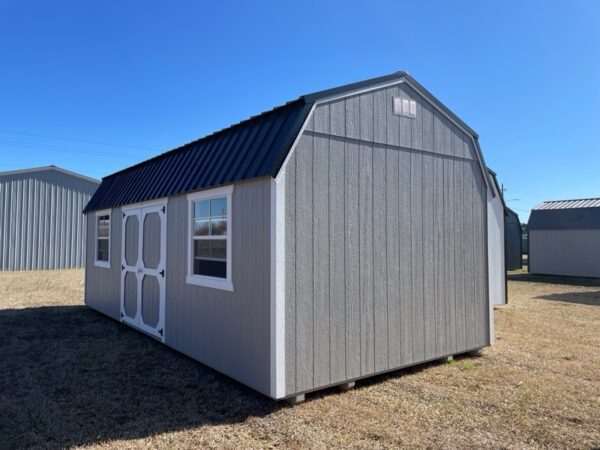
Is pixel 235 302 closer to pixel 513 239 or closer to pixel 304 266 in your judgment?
pixel 304 266

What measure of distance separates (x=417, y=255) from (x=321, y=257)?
1.53 metres

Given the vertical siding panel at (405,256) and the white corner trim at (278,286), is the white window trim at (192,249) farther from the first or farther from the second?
the vertical siding panel at (405,256)

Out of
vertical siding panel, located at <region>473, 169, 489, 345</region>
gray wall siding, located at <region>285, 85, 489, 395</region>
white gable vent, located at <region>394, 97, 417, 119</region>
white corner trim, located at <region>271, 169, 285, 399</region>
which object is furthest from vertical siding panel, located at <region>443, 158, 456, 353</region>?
white corner trim, located at <region>271, 169, 285, 399</region>

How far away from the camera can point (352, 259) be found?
459 centimetres

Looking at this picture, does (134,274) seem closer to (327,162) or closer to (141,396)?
(141,396)

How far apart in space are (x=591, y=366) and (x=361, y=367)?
10.3ft

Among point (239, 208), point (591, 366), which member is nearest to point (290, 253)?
point (239, 208)

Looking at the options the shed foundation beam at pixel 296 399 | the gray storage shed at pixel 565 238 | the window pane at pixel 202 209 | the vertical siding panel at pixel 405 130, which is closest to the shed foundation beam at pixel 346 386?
the shed foundation beam at pixel 296 399

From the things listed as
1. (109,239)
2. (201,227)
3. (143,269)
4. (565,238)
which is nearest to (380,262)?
(201,227)

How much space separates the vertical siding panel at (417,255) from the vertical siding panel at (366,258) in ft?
2.37

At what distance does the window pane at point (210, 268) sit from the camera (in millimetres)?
4910

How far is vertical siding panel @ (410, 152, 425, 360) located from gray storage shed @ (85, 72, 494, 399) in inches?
0.8

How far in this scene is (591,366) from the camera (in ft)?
17.6

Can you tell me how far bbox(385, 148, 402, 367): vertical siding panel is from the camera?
193 inches
